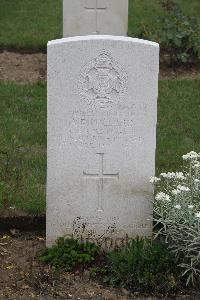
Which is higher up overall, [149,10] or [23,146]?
[149,10]

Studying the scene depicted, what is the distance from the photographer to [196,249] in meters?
4.64

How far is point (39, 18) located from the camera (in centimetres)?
1257

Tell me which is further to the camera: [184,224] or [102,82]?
[102,82]

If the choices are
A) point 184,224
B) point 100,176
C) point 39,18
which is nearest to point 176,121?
point 100,176

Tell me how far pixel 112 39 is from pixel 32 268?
1.64 m

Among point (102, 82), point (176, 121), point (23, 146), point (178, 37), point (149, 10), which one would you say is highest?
point (149, 10)

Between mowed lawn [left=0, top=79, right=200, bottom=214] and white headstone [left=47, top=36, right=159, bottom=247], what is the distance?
2.27 feet

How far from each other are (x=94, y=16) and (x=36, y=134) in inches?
115

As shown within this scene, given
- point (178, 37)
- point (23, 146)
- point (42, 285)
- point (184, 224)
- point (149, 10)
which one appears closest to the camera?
point (184, 224)

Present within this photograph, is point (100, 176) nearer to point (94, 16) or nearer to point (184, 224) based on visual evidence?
point (184, 224)

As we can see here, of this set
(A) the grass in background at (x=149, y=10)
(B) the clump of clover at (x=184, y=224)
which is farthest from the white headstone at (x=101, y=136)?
(A) the grass in background at (x=149, y=10)

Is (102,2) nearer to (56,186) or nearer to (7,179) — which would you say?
A: (7,179)

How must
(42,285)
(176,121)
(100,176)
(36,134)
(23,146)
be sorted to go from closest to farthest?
(42,285) → (100,176) → (23,146) → (36,134) → (176,121)

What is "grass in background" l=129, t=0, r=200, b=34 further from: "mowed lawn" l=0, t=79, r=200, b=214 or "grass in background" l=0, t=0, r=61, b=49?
"mowed lawn" l=0, t=79, r=200, b=214
